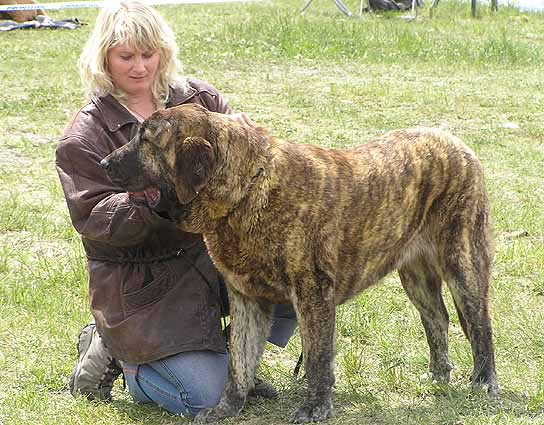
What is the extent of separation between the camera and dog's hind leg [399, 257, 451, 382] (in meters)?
4.88

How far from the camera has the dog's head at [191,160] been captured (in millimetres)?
4020

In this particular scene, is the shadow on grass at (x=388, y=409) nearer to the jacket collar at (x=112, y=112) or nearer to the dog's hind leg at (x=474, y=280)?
the dog's hind leg at (x=474, y=280)

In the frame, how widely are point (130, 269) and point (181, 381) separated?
1.88ft

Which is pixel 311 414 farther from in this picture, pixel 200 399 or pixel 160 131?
pixel 160 131

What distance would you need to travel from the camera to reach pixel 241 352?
15.0 ft

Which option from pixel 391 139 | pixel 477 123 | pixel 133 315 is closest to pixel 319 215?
pixel 391 139

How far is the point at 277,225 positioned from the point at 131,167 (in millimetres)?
656

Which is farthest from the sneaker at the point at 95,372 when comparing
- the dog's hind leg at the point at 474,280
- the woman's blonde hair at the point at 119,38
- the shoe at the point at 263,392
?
the dog's hind leg at the point at 474,280

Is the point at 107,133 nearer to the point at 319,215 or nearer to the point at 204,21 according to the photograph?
the point at 319,215

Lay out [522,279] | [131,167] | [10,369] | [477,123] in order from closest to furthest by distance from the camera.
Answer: [131,167] → [10,369] → [522,279] → [477,123]

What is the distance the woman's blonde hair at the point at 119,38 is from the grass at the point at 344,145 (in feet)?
4.88

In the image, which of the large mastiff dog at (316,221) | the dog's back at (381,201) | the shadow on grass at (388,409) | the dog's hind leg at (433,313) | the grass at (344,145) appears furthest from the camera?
the dog's hind leg at (433,313)

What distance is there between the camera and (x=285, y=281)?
13.9 ft

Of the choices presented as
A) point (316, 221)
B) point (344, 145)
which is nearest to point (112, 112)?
point (316, 221)
